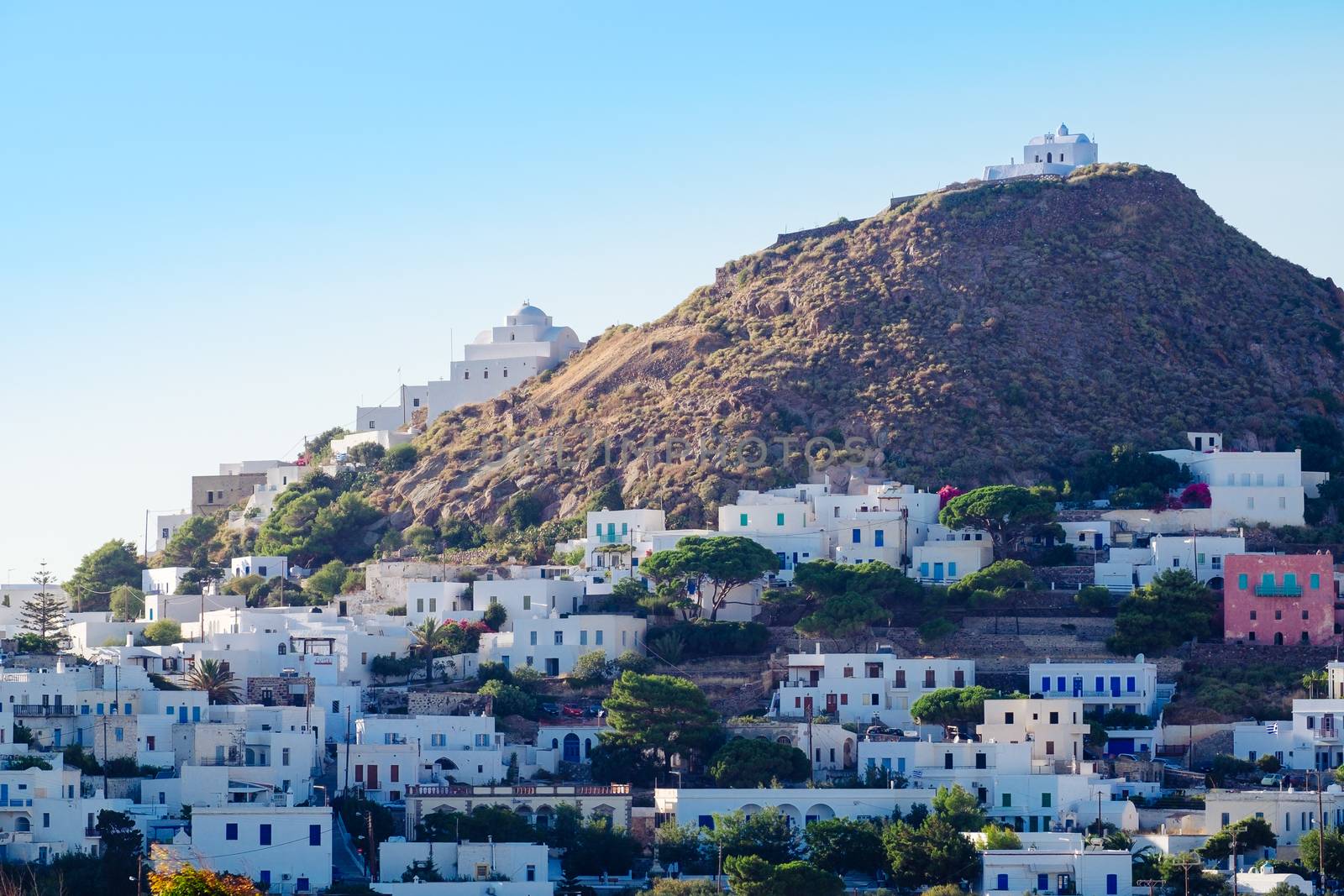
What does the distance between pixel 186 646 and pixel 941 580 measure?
60.1 ft

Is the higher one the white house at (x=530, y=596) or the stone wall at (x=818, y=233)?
the stone wall at (x=818, y=233)

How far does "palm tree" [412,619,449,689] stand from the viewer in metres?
66.7

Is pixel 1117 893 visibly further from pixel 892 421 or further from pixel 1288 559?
pixel 892 421

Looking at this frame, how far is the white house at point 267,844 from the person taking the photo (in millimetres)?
52750

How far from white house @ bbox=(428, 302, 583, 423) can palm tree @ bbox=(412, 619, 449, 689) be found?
24.6 metres

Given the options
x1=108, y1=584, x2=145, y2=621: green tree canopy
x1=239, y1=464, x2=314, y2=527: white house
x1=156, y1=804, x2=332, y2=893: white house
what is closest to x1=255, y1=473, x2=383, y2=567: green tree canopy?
x1=239, y1=464, x2=314, y2=527: white house

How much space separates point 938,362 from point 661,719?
27103 mm

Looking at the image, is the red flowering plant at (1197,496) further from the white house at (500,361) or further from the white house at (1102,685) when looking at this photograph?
the white house at (500,361)

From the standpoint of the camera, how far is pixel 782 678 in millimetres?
64250

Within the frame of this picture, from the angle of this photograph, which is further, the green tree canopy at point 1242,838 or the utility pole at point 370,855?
the utility pole at point 370,855

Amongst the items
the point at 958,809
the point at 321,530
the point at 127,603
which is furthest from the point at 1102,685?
the point at 127,603

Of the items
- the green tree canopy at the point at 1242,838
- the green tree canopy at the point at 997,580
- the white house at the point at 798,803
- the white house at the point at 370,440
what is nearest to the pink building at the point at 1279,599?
the green tree canopy at the point at 997,580

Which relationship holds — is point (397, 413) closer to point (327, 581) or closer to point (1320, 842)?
point (327, 581)

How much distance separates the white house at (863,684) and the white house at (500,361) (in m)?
30.9
